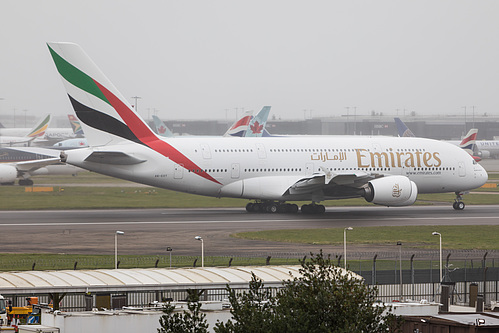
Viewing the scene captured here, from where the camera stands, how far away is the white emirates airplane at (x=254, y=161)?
171 ft

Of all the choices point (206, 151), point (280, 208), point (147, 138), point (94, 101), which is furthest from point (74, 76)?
point (280, 208)

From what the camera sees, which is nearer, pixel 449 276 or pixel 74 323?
pixel 74 323

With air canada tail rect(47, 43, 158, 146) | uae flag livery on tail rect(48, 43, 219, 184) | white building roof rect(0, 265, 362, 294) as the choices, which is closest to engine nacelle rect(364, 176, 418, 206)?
uae flag livery on tail rect(48, 43, 219, 184)

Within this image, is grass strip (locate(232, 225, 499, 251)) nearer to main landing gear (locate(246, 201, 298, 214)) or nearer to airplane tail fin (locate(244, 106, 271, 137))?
main landing gear (locate(246, 201, 298, 214))

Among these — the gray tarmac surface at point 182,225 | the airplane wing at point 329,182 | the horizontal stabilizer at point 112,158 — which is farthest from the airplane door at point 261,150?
the horizontal stabilizer at point 112,158

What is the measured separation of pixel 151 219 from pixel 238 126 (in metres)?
77.9

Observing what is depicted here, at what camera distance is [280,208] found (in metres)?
58.6

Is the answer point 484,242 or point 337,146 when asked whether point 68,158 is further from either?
point 484,242

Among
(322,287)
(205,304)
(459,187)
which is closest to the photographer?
(322,287)

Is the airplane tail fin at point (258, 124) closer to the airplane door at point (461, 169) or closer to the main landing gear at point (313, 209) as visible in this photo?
the airplane door at point (461, 169)

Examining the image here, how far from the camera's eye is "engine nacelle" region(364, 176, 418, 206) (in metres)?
53.9

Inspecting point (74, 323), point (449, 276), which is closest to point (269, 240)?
point (449, 276)

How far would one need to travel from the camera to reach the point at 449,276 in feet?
108

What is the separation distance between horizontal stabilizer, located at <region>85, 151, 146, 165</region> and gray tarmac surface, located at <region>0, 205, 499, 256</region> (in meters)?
3.84
